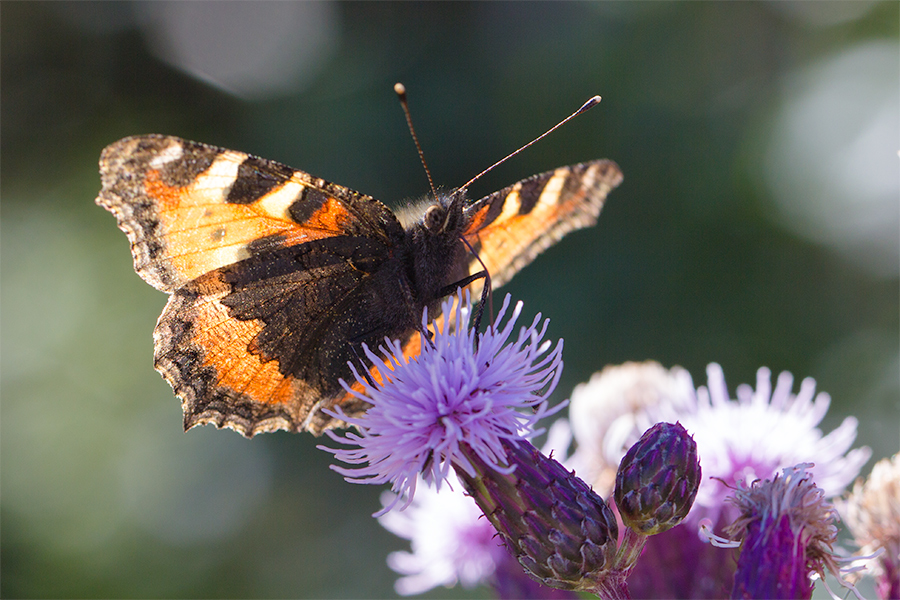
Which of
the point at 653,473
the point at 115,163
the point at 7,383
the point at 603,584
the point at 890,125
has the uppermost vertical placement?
the point at 890,125

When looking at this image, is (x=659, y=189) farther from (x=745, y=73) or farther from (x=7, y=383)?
(x=7, y=383)

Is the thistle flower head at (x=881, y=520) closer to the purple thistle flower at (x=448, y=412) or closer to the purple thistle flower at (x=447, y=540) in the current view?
the purple thistle flower at (x=448, y=412)

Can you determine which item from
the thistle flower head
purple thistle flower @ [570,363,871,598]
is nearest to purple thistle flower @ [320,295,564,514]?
purple thistle flower @ [570,363,871,598]

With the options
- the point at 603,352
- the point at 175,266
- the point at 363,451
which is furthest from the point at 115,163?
the point at 603,352

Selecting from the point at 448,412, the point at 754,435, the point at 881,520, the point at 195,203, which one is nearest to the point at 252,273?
the point at 195,203

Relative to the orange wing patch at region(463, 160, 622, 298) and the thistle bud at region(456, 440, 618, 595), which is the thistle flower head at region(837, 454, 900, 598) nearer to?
the thistle bud at region(456, 440, 618, 595)

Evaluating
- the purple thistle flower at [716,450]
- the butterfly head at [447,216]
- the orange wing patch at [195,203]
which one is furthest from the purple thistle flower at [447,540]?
the orange wing patch at [195,203]

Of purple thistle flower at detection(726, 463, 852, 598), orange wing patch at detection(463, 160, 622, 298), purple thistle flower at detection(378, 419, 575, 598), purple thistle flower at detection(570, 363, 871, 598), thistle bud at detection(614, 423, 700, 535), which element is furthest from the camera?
purple thistle flower at detection(378, 419, 575, 598)
